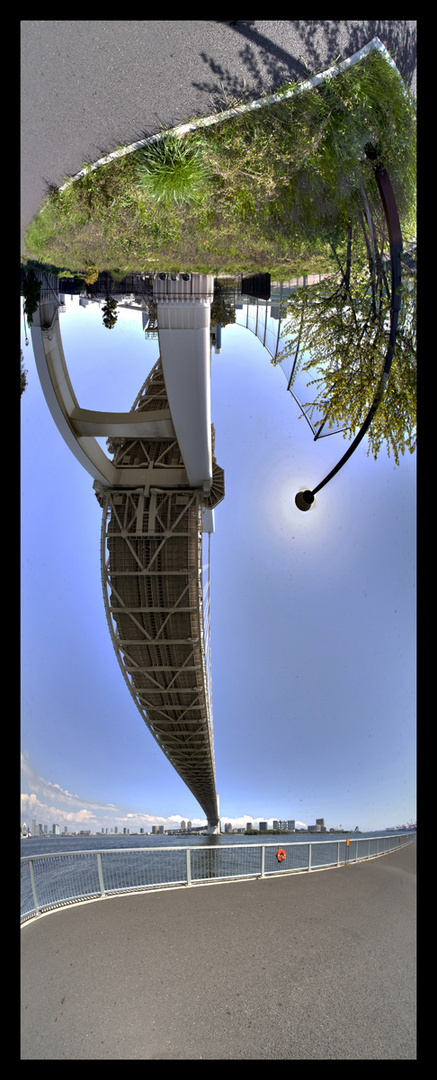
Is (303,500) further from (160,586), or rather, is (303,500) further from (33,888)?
(33,888)

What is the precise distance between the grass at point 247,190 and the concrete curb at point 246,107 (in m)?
0.05

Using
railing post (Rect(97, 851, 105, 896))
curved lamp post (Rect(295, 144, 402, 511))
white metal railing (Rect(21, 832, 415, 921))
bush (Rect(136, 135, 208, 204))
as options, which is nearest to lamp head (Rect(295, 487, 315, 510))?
curved lamp post (Rect(295, 144, 402, 511))

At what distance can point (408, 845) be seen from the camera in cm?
438

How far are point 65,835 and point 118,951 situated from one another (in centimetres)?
89

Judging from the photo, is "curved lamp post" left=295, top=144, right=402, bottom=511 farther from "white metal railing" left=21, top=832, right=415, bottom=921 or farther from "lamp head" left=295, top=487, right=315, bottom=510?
"white metal railing" left=21, top=832, right=415, bottom=921

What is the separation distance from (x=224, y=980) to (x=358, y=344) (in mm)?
4793

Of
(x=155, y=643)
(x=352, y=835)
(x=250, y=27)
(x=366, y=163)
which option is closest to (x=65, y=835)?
(x=155, y=643)

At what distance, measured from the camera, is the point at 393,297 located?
4395mm

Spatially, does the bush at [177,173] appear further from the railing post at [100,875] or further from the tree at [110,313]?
the railing post at [100,875]

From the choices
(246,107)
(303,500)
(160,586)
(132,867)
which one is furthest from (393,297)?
(132,867)

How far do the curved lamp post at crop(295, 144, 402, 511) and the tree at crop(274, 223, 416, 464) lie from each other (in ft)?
0.14

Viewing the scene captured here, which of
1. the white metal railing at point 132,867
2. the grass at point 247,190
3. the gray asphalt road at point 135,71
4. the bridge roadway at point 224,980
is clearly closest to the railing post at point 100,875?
the white metal railing at point 132,867

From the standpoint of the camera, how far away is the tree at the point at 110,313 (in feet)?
13.5

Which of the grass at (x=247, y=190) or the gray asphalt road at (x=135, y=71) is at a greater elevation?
the gray asphalt road at (x=135, y=71)
